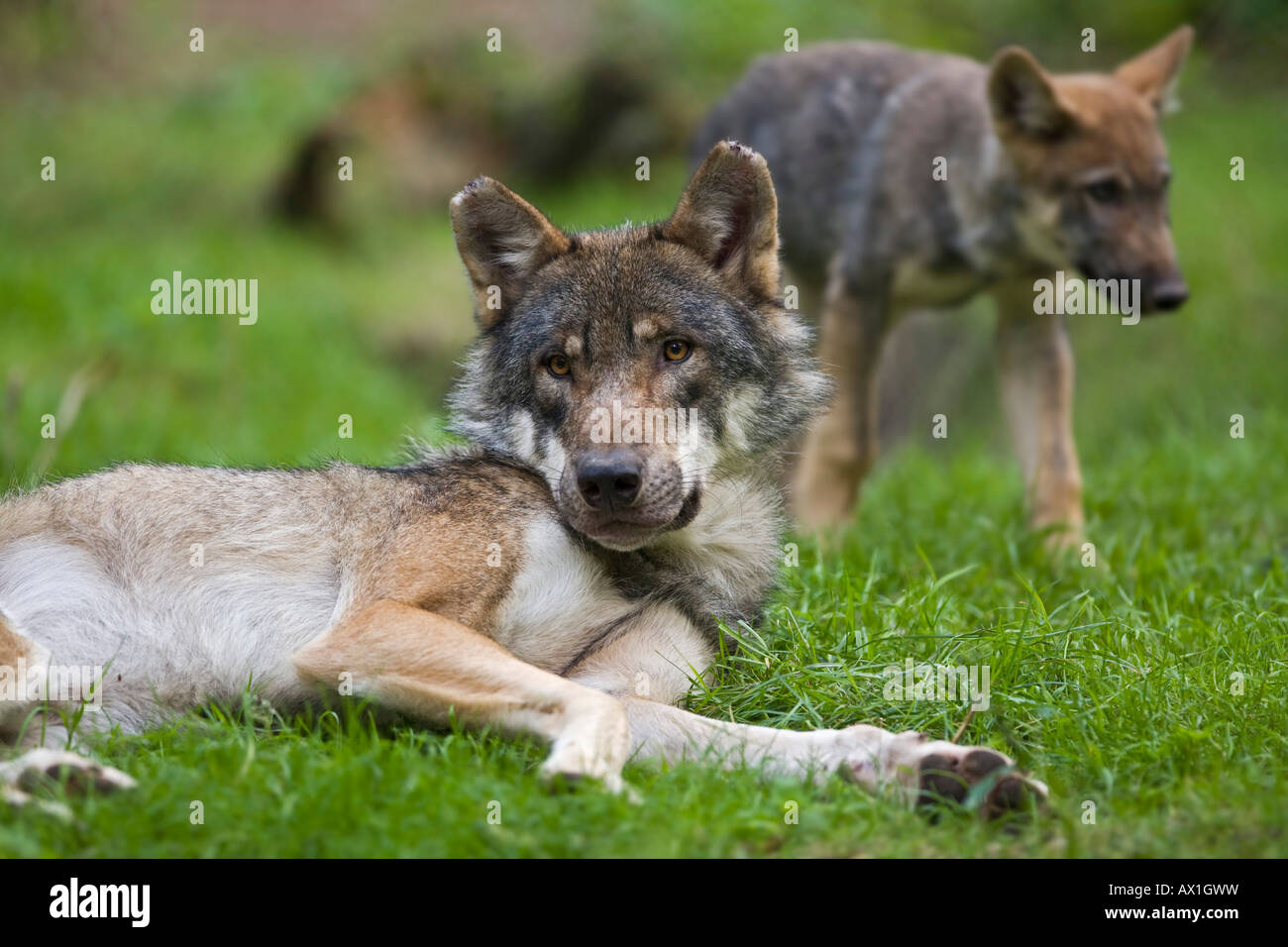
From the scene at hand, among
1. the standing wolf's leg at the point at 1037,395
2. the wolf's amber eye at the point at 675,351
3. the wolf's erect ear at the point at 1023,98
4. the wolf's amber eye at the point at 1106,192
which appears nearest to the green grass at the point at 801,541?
the standing wolf's leg at the point at 1037,395

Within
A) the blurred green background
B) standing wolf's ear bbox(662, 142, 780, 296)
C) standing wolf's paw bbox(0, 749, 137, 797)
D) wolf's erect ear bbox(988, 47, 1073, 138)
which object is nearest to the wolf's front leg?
standing wolf's ear bbox(662, 142, 780, 296)

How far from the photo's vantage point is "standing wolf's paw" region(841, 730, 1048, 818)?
11.6 ft

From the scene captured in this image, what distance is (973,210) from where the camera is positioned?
24.4ft

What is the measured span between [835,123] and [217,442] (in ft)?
15.8

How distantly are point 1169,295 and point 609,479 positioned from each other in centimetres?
409

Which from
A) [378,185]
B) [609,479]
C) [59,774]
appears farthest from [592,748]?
[378,185]

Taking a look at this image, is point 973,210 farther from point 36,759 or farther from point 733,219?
point 36,759

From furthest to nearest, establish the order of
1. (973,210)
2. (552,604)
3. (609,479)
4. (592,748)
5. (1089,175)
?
(973,210), (1089,175), (552,604), (609,479), (592,748)

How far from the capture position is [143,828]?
3305 millimetres

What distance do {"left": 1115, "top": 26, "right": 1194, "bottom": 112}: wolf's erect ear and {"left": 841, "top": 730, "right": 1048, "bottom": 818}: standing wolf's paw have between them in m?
5.35

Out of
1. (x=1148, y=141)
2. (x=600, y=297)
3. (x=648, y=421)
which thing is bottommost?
(x=648, y=421)

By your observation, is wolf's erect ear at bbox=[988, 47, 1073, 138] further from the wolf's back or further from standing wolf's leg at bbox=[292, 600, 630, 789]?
standing wolf's leg at bbox=[292, 600, 630, 789]
